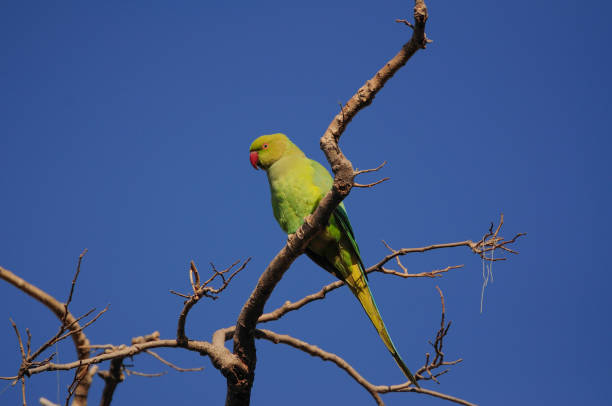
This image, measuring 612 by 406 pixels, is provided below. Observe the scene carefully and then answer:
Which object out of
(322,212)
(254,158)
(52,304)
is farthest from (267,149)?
(52,304)

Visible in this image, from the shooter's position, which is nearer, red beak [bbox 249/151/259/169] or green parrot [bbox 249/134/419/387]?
green parrot [bbox 249/134/419/387]

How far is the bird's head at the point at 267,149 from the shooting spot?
3615 millimetres

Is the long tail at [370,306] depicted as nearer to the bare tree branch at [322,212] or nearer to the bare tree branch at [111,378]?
the bare tree branch at [322,212]

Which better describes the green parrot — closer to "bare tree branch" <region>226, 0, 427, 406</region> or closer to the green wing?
the green wing

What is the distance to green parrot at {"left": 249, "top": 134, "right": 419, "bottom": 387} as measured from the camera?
307 cm

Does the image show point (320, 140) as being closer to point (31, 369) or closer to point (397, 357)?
point (397, 357)

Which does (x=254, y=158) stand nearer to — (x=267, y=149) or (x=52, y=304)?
(x=267, y=149)

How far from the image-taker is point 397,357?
117 inches

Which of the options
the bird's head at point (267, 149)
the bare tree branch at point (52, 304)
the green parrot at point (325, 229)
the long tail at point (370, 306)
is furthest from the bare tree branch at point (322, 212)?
the bare tree branch at point (52, 304)

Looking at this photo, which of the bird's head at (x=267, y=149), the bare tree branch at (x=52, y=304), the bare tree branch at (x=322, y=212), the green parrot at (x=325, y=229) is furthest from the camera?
the bare tree branch at (x=52, y=304)

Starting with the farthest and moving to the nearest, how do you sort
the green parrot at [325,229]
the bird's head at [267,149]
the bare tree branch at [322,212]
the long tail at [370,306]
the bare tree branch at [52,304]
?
the bare tree branch at [52,304], the bird's head at [267,149], the green parrot at [325,229], the long tail at [370,306], the bare tree branch at [322,212]

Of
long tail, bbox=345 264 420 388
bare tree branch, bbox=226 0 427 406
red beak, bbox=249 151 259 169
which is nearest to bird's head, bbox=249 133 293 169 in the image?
red beak, bbox=249 151 259 169

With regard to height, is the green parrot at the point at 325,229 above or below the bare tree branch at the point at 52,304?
above

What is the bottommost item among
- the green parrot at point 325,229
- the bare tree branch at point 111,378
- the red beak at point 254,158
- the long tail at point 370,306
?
the bare tree branch at point 111,378
